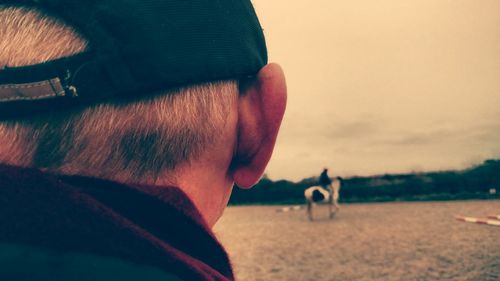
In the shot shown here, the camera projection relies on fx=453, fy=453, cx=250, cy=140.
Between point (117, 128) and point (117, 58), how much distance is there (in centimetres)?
11

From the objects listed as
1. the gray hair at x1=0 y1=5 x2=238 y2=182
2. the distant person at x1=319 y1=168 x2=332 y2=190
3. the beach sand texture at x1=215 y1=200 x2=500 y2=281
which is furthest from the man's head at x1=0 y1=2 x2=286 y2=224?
the distant person at x1=319 y1=168 x2=332 y2=190

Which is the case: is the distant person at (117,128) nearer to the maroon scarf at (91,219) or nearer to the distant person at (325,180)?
the maroon scarf at (91,219)

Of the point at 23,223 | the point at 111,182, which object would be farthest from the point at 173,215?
the point at 23,223

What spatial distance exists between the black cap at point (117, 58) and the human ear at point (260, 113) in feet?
0.54

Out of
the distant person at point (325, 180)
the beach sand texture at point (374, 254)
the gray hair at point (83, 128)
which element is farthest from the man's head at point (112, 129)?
the distant person at point (325, 180)

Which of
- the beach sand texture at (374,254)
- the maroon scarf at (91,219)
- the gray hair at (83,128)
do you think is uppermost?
the gray hair at (83,128)

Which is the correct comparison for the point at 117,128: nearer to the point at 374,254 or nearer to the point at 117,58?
the point at 117,58

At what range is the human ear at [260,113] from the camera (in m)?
0.96

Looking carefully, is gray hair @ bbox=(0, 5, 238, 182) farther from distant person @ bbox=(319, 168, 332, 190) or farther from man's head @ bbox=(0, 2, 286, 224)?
distant person @ bbox=(319, 168, 332, 190)

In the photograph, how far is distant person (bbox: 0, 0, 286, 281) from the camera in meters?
0.58

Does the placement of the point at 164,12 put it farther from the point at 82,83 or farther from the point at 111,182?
the point at 111,182

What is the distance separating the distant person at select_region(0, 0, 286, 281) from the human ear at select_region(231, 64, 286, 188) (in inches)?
2.9

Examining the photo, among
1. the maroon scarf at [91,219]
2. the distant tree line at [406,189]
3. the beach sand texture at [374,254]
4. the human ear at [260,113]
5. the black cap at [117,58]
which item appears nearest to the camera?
the maroon scarf at [91,219]

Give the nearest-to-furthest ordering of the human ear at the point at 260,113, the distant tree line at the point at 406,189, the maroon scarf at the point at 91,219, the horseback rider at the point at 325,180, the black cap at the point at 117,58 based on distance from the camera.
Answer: the maroon scarf at the point at 91,219 → the black cap at the point at 117,58 → the human ear at the point at 260,113 → the horseback rider at the point at 325,180 → the distant tree line at the point at 406,189
